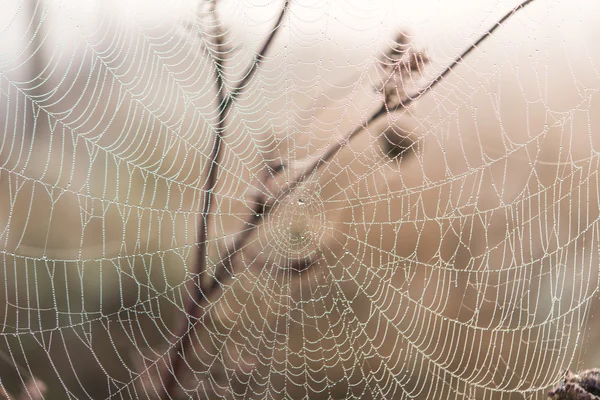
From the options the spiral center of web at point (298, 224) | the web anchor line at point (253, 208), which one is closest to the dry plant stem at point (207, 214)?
the web anchor line at point (253, 208)

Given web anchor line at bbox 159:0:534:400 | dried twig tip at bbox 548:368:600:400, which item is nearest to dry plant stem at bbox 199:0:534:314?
web anchor line at bbox 159:0:534:400

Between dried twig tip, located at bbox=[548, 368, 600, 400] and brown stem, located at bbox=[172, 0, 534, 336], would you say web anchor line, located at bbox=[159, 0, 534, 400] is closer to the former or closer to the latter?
brown stem, located at bbox=[172, 0, 534, 336]

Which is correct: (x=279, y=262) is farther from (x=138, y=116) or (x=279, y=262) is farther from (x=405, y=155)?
(x=138, y=116)

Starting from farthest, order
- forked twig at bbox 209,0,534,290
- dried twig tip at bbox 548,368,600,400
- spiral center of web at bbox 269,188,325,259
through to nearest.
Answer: spiral center of web at bbox 269,188,325,259 → forked twig at bbox 209,0,534,290 → dried twig tip at bbox 548,368,600,400

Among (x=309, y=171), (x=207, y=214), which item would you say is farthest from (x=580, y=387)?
(x=207, y=214)

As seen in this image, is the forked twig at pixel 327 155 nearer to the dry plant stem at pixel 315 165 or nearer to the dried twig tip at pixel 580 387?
the dry plant stem at pixel 315 165

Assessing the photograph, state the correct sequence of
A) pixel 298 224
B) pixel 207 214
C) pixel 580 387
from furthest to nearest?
pixel 298 224 < pixel 207 214 < pixel 580 387

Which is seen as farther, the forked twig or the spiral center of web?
the spiral center of web

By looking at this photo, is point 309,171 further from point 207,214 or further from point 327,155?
point 207,214
